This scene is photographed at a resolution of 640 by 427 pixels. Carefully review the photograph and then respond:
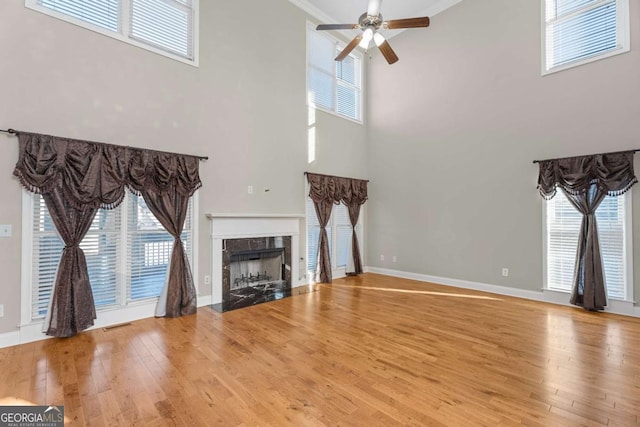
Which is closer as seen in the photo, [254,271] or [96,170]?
[96,170]

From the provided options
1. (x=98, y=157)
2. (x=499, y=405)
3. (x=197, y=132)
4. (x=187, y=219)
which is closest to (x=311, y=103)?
(x=197, y=132)

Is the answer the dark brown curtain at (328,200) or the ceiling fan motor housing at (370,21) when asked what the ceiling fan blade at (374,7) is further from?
the dark brown curtain at (328,200)

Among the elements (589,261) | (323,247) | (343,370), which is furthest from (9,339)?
(589,261)

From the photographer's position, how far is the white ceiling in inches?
224

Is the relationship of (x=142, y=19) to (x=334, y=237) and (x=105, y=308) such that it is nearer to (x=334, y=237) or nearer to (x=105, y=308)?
(x=105, y=308)

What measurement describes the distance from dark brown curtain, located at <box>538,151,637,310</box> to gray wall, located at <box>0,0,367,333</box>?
12.8 feet

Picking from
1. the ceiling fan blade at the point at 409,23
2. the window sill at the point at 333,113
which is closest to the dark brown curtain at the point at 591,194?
the ceiling fan blade at the point at 409,23

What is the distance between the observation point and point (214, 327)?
3.57 meters

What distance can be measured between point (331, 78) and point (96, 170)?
480 cm

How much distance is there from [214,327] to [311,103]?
4435 mm

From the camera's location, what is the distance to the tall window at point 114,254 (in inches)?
126

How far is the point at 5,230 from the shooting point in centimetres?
301

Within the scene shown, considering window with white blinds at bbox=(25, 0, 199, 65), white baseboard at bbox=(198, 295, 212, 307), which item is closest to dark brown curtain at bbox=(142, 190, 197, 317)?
white baseboard at bbox=(198, 295, 212, 307)

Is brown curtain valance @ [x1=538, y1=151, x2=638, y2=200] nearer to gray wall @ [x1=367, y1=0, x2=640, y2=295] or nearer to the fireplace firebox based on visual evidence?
gray wall @ [x1=367, y1=0, x2=640, y2=295]
